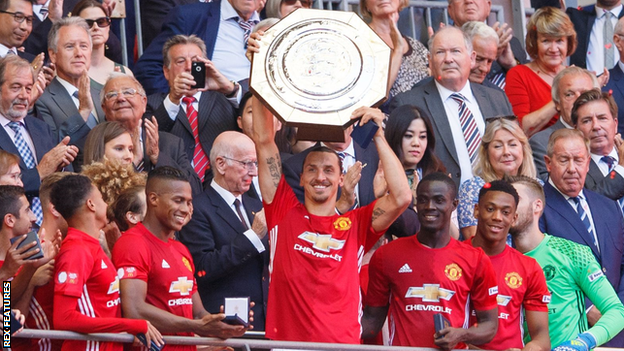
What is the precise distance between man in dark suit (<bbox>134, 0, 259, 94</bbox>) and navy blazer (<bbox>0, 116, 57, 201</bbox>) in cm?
177

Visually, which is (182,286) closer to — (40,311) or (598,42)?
(40,311)

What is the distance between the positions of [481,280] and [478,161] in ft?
5.98

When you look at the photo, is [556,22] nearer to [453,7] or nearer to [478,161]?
[453,7]

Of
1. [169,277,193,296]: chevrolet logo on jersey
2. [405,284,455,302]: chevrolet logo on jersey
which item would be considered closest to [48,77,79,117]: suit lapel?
[169,277,193,296]: chevrolet logo on jersey

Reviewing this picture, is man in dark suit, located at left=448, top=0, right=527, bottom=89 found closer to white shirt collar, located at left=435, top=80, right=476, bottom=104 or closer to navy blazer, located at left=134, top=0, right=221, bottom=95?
white shirt collar, located at left=435, top=80, right=476, bottom=104

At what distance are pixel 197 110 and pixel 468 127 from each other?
6.51 ft

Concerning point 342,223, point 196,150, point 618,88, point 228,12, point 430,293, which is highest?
point 228,12

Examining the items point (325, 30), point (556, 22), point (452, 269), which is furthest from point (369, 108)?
point (556, 22)

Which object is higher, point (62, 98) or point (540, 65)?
point (540, 65)

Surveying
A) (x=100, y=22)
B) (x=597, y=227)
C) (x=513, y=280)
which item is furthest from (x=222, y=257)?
(x=100, y=22)

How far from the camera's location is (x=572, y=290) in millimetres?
6707

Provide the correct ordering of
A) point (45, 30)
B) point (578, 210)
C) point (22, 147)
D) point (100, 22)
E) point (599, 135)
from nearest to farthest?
point (22, 147), point (578, 210), point (599, 135), point (100, 22), point (45, 30)

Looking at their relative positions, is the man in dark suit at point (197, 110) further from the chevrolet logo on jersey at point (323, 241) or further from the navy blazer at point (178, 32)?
the chevrolet logo on jersey at point (323, 241)

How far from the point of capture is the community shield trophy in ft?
19.2
